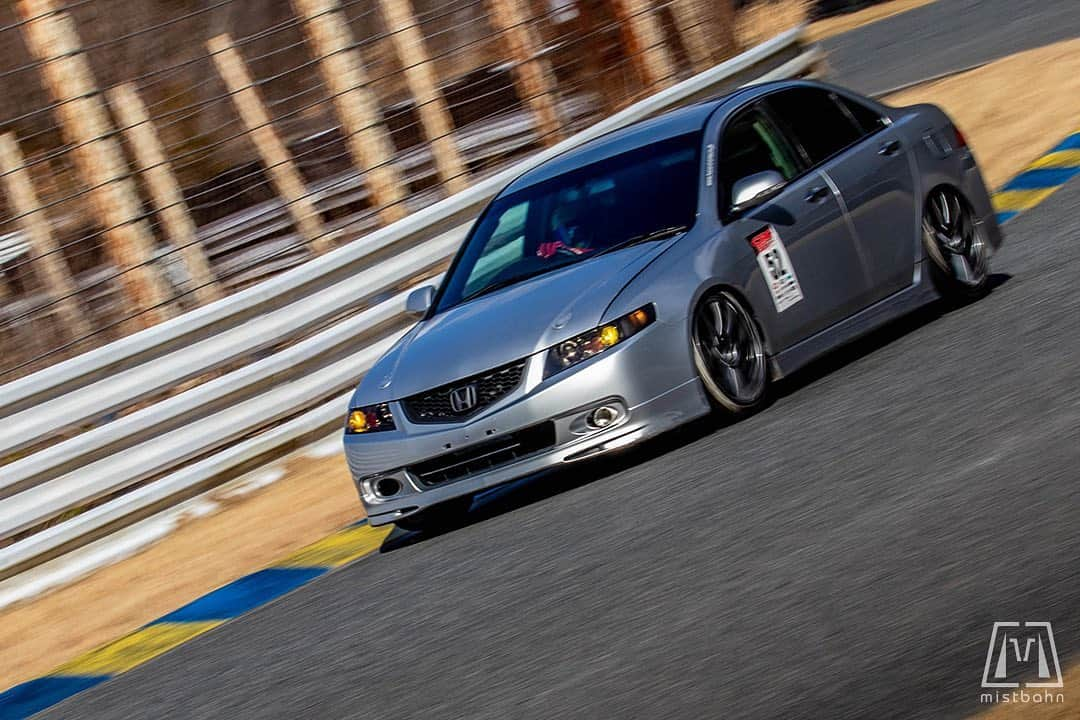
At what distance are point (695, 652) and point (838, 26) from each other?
979 inches

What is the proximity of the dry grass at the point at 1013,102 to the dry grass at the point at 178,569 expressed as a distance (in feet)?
18.3

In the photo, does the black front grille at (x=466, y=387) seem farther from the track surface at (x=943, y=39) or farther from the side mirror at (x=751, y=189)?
the track surface at (x=943, y=39)

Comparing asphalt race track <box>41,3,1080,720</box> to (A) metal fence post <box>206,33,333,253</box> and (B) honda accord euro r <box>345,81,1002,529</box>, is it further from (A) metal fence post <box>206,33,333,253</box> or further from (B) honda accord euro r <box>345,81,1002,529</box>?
(A) metal fence post <box>206,33,333,253</box>

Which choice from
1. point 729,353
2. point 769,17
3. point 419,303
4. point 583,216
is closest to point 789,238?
point 729,353

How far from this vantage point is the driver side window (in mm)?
8289

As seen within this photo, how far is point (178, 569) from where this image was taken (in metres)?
9.08

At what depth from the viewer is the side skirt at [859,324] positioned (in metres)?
7.91

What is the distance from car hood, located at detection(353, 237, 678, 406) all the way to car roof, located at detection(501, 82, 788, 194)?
82 cm

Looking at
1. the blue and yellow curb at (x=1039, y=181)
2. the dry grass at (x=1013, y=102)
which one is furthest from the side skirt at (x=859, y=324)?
the dry grass at (x=1013, y=102)

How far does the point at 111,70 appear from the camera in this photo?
77.6 ft

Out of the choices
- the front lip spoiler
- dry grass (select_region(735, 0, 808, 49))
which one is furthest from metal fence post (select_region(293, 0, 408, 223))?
dry grass (select_region(735, 0, 808, 49))

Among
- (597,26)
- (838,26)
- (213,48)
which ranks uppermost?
(213,48)

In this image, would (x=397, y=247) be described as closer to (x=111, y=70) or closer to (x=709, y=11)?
(x=709, y=11)

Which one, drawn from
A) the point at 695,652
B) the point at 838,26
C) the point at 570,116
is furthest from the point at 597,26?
the point at 838,26
